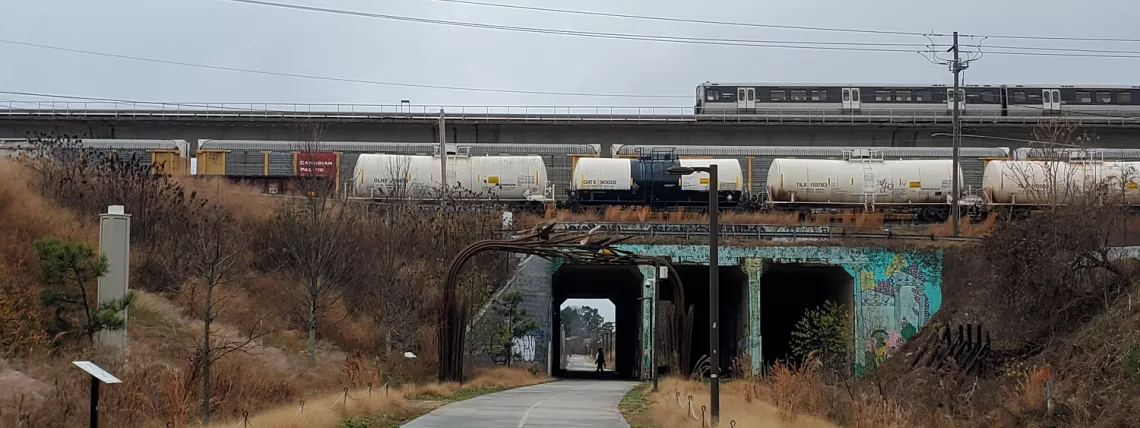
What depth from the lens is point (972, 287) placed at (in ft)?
117

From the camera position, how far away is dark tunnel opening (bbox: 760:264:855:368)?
41.8 metres

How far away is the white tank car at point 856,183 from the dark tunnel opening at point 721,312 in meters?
4.98

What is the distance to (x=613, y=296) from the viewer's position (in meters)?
61.0

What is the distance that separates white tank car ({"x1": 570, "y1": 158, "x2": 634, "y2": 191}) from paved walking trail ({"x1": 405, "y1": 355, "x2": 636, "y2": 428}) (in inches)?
706

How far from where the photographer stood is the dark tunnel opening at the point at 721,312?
40000mm

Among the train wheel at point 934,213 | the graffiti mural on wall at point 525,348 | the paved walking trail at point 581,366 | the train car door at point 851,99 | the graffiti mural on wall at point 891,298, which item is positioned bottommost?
the paved walking trail at point 581,366

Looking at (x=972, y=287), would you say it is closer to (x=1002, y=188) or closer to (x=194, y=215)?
(x=1002, y=188)

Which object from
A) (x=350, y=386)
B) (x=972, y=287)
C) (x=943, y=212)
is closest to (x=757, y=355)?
(x=972, y=287)

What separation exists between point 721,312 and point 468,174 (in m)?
14.3

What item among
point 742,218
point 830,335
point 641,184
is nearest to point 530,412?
point 830,335

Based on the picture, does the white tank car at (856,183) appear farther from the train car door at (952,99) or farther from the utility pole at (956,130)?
the train car door at (952,99)

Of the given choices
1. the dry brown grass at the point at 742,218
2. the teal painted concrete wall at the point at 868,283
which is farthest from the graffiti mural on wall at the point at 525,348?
the dry brown grass at the point at 742,218

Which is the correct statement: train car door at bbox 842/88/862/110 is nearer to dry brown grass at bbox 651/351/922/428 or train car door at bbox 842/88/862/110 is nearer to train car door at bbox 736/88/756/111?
train car door at bbox 736/88/756/111

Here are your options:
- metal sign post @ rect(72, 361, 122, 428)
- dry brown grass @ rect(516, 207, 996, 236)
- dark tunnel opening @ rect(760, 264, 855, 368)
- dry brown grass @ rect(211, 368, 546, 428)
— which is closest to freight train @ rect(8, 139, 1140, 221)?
dry brown grass @ rect(516, 207, 996, 236)
